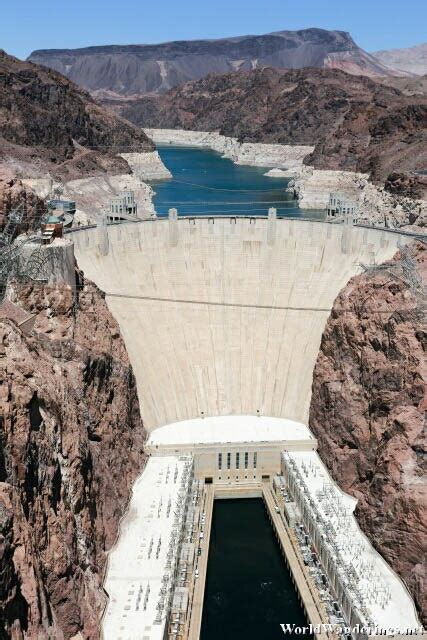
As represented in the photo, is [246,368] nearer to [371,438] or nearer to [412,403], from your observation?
[371,438]

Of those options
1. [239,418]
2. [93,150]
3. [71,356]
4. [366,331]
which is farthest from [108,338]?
[93,150]

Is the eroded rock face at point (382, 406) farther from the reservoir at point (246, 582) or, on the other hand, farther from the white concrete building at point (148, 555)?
the white concrete building at point (148, 555)

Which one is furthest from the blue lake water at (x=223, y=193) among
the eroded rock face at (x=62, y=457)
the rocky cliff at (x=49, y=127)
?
the eroded rock face at (x=62, y=457)

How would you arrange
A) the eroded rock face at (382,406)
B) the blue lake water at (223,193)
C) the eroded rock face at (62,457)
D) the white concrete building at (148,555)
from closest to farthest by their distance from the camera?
the eroded rock face at (62,457)
the white concrete building at (148,555)
the eroded rock face at (382,406)
the blue lake water at (223,193)

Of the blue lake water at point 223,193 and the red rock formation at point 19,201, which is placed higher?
the red rock formation at point 19,201

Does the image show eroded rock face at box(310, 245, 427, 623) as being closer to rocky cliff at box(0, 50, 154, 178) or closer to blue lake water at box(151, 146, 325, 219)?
blue lake water at box(151, 146, 325, 219)

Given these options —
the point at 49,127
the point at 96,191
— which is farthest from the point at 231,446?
the point at 49,127

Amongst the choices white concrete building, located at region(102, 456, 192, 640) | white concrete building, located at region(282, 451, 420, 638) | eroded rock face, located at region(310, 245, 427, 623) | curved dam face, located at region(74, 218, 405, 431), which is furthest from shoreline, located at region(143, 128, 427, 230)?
white concrete building, located at region(102, 456, 192, 640)
